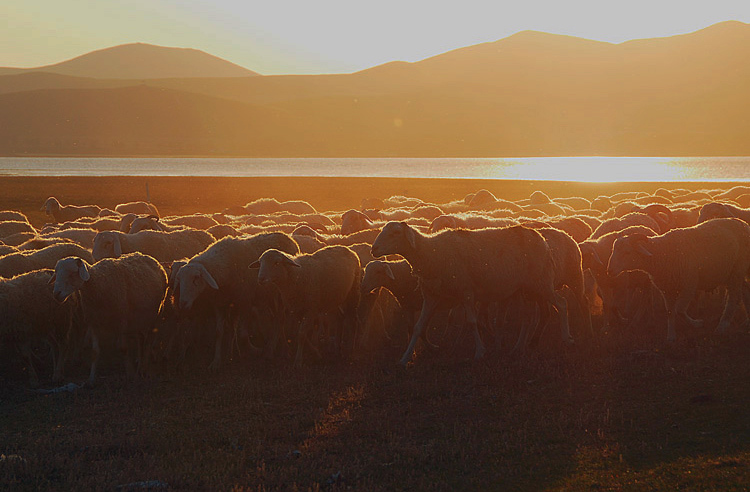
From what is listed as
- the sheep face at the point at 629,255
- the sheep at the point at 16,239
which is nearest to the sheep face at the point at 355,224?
the sheep face at the point at 629,255

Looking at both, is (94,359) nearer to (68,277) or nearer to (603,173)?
(68,277)

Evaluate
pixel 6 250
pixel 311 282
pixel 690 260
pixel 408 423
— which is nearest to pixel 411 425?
pixel 408 423

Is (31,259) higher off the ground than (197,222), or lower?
higher

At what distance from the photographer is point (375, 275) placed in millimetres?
12461

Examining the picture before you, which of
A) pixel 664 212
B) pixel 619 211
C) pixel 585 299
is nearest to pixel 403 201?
pixel 619 211

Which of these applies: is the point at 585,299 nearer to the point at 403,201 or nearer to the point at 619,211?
the point at 619,211

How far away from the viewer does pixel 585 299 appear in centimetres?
1349

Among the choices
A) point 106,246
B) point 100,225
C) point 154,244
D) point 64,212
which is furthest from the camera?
point 64,212

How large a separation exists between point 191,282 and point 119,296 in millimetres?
1081

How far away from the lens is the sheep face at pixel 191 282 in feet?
37.6

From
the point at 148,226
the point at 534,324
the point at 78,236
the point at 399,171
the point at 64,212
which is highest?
the point at 148,226

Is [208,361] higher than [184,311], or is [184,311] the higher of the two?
[184,311]

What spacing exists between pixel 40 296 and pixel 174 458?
4.60 m

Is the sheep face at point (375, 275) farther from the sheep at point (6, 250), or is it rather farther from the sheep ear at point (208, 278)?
the sheep at point (6, 250)
